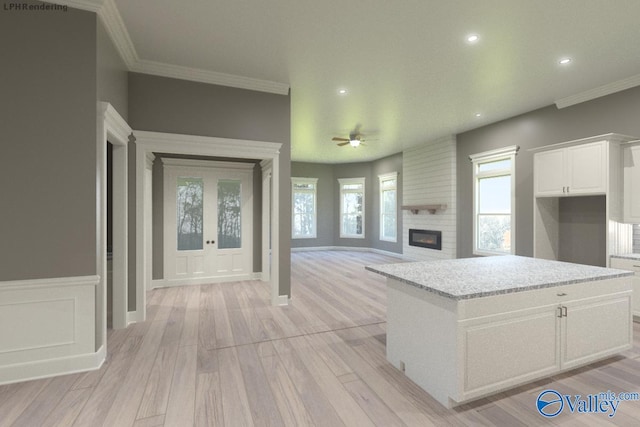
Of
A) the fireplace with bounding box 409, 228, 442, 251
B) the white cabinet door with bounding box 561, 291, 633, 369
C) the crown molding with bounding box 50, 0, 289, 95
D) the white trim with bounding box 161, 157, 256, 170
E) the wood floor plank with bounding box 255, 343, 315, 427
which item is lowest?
the wood floor plank with bounding box 255, 343, 315, 427

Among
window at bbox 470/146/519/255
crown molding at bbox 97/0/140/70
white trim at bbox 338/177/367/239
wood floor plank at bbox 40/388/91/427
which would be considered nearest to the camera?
wood floor plank at bbox 40/388/91/427

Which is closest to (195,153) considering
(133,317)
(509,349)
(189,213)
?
(189,213)

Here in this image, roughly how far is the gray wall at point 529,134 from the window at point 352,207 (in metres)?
4.08

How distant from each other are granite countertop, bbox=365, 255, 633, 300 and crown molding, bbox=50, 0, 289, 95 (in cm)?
300

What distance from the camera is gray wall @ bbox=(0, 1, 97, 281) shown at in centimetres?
239

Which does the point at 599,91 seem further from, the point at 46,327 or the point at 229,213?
the point at 46,327

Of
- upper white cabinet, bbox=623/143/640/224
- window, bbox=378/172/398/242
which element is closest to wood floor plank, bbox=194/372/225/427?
upper white cabinet, bbox=623/143/640/224

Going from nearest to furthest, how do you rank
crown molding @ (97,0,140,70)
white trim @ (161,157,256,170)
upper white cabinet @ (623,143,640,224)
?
crown molding @ (97,0,140,70) → upper white cabinet @ (623,143,640,224) → white trim @ (161,157,256,170)

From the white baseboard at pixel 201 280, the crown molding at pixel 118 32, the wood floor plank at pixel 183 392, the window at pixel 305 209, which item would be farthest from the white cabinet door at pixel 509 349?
the window at pixel 305 209

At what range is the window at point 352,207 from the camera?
10.7m

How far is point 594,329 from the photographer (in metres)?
2.53

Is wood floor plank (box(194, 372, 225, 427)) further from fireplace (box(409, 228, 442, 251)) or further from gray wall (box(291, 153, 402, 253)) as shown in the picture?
gray wall (box(291, 153, 402, 253))

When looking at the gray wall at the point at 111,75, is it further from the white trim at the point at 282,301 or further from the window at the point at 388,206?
the window at the point at 388,206

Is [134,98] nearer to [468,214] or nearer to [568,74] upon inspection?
[568,74]
